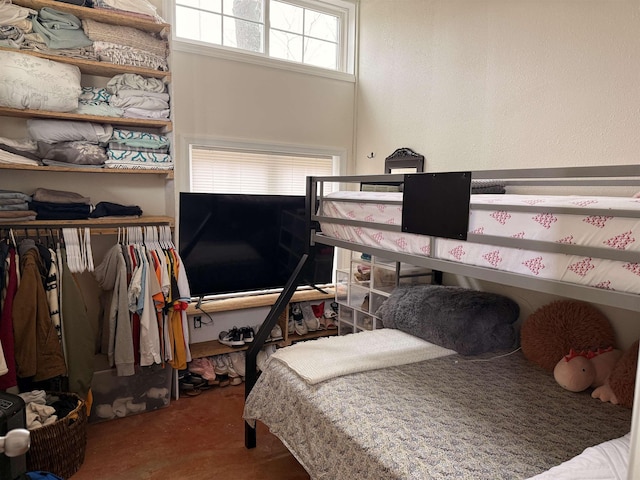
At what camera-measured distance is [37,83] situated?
8.07 feet

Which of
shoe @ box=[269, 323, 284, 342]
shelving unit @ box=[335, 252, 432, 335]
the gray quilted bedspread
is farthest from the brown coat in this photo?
shelving unit @ box=[335, 252, 432, 335]

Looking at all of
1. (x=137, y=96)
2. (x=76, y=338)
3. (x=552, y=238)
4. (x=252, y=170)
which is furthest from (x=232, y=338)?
(x=552, y=238)

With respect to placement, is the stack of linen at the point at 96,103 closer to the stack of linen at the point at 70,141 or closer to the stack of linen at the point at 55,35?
the stack of linen at the point at 70,141

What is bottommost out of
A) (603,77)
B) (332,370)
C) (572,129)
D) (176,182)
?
(332,370)

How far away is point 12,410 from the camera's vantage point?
1193 millimetres

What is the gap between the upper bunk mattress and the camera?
1.22 metres

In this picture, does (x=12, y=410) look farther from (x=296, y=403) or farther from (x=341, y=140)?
(x=341, y=140)

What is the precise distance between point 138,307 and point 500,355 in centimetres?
220

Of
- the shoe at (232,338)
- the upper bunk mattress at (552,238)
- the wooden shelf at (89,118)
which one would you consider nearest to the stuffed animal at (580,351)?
the upper bunk mattress at (552,238)

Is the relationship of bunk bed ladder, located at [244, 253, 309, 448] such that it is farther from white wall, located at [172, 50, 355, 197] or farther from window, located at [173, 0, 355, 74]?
window, located at [173, 0, 355, 74]

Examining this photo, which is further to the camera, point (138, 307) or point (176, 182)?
point (176, 182)

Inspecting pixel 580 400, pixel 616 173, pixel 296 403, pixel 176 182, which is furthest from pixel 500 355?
pixel 176 182

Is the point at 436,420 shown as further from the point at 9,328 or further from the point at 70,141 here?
the point at 70,141

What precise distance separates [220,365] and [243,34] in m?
2.68
